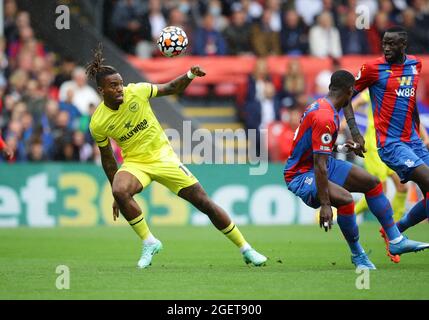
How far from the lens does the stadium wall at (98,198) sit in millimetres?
18359

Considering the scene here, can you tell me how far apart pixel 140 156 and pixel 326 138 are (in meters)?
2.36

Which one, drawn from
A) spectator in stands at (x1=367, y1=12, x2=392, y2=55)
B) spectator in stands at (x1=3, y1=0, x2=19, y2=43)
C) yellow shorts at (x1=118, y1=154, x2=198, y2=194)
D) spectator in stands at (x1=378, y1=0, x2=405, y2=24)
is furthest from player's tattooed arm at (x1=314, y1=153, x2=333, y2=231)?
spectator in stands at (x1=378, y1=0, x2=405, y2=24)

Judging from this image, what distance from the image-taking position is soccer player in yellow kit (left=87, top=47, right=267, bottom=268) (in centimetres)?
1089

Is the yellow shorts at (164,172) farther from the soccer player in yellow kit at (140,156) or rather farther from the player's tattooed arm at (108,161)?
the player's tattooed arm at (108,161)

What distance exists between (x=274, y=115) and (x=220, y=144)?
1358 mm

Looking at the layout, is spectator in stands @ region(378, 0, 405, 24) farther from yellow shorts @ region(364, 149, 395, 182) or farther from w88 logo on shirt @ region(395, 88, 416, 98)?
w88 logo on shirt @ region(395, 88, 416, 98)

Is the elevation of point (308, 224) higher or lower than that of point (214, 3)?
lower

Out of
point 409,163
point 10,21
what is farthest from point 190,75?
point 10,21

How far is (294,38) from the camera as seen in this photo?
72.6ft
